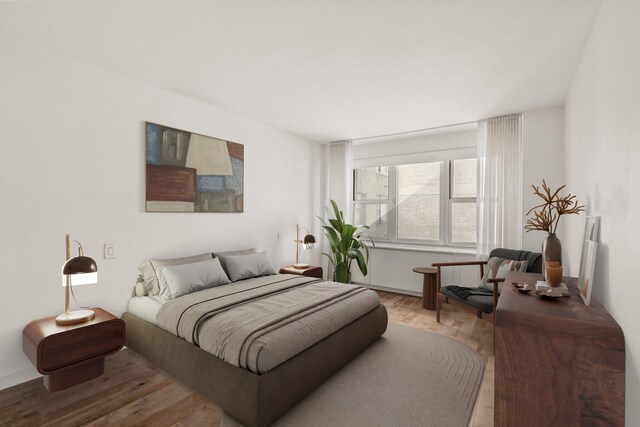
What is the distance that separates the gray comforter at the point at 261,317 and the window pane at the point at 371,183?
2702 millimetres

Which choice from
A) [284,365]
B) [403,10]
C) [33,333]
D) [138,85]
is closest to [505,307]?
[284,365]

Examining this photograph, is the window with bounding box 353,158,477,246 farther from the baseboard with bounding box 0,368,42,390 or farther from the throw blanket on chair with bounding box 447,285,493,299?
the baseboard with bounding box 0,368,42,390

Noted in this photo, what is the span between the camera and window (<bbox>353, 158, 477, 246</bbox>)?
15.7ft

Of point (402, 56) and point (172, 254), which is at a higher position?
point (402, 56)

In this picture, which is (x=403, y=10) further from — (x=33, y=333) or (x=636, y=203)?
(x=33, y=333)

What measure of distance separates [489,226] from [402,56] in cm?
266

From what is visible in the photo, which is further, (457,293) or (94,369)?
(457,293)

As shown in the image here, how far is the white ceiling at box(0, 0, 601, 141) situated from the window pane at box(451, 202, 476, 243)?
1657 millimetres

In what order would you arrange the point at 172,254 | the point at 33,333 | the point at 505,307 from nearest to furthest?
the point at 505,307 < the point at 33,333 < the point at 172,254

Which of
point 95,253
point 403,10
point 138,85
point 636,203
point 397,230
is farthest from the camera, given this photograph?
point 397,230

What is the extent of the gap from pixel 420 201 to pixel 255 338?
12.9 feet

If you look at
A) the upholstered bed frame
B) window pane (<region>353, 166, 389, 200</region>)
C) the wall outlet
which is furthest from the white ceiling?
the upholstered bed frame

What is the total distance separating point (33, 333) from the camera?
2215 mm

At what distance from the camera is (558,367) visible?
4.68 feet
